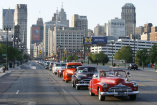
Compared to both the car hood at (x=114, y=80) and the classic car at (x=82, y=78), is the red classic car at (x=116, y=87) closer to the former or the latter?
the car hood at (x=114, y=80)

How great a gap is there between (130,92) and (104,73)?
2.28m

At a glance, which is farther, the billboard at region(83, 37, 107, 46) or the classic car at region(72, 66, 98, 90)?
the billboard at region(83, 37, 107, 46)

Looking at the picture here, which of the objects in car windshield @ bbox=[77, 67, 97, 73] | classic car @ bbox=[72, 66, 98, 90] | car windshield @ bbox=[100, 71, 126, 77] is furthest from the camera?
car windshield @ bbox=[77, 67, 97, 73]

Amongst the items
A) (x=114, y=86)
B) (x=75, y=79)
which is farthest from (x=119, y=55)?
(x=114, y=86)

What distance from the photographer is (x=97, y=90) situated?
15.7 meters

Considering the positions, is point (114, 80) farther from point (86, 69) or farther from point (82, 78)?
point (86, 69)

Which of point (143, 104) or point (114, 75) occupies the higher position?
point (114, 75)

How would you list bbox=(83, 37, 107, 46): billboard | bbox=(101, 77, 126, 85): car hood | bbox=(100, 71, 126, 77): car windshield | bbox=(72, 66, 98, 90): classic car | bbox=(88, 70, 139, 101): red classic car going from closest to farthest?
bbox=(88, 70, 139, 101): red classic car < bbox=(101, 77, 126, 85): car hood < bbox=(100, 71, 126, 77): car windshield < bbox=(72, 66, 98, 90): classic car < bbox=(83, 37, 107, 46): billboard

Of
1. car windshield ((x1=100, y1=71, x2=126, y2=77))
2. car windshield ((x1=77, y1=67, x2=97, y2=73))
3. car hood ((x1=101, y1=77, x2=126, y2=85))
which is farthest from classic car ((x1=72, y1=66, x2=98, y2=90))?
car hood ((x1=101, y1=77, x2=126, y2=85))

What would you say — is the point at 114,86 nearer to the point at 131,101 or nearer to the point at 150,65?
the point at 131,101

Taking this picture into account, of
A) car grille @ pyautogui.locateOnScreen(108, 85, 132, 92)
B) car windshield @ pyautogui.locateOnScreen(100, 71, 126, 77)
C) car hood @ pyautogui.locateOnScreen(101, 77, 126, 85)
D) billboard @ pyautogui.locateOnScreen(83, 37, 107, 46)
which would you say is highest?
billboard @ pyautogui.locateOnScreen(83, 37, 107, 46)

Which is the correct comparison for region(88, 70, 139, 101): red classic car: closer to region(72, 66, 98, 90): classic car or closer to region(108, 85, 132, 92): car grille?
region(108, 85, 132, 92): car grille

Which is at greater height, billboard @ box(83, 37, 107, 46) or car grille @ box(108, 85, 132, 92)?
billboard @ box(83, 37, 107, 46)

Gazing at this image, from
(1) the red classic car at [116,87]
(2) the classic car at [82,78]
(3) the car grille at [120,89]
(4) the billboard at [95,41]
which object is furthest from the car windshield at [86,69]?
(4) the billboard at [95,41]
